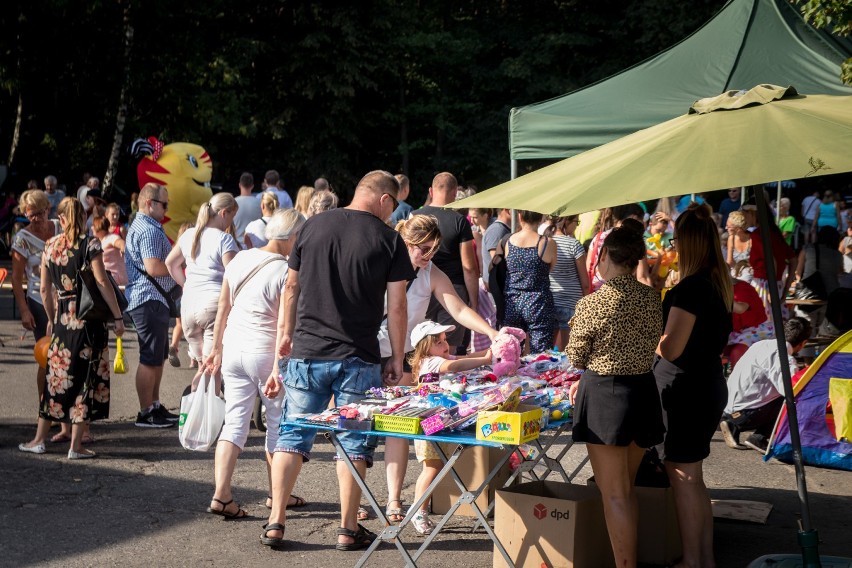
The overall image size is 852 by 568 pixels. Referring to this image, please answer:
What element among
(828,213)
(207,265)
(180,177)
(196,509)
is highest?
(180,177)

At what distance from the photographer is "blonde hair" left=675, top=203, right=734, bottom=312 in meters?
5.44

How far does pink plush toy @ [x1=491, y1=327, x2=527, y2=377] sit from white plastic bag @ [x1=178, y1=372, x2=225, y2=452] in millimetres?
1814

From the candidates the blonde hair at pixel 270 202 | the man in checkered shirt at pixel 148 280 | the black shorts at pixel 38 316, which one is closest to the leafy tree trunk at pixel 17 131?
the blonde hair at pixel 270 202

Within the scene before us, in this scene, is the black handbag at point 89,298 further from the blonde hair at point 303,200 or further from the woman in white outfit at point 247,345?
the blonde hair at point 303,200

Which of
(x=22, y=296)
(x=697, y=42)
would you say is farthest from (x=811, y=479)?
(x=22, y=296)

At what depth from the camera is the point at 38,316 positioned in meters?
8.95

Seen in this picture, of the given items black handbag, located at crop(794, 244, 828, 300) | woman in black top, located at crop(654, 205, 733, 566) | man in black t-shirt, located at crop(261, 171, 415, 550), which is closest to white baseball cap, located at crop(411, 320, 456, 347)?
man in black t-shirt, located at crop(261, 171, 415, 550)

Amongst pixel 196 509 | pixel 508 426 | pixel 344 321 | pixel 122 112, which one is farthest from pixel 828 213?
pixel 508 426

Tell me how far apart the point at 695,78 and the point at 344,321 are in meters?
4.66

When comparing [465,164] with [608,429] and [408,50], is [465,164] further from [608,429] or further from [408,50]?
[608,429]

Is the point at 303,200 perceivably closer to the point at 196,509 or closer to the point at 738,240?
the point at 196,509

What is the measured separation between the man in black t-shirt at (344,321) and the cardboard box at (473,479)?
736 mm

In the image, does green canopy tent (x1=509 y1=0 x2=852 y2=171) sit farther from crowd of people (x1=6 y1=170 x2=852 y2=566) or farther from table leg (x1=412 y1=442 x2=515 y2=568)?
table leg (x1=412 y1=442 x2=515 y2=568)

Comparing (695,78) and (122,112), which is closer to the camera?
(695,78)
